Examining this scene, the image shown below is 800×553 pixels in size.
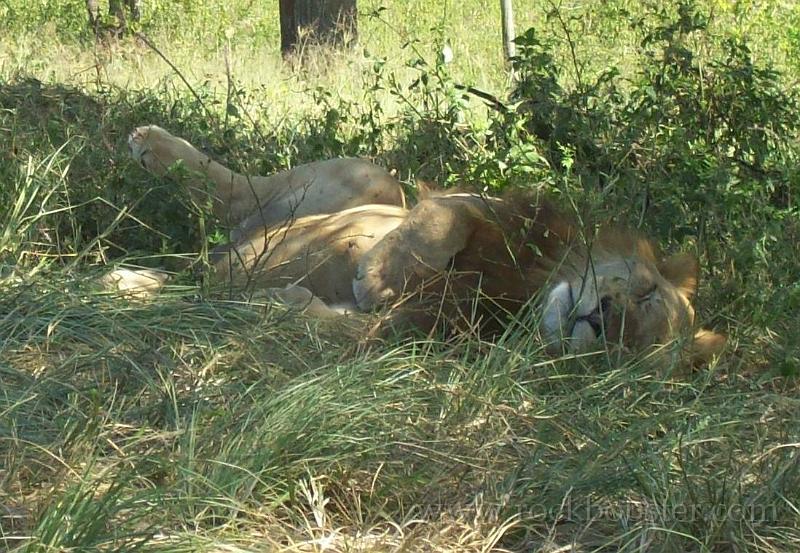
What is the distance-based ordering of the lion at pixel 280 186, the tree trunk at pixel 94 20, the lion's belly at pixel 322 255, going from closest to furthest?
the lion's belly at pixel 322 255
the lion at pixel 280 186
the tree trunk at pixel 94 20

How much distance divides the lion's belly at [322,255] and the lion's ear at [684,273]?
116 centimetres

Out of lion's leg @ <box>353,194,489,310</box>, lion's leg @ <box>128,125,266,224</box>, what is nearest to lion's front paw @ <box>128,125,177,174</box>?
lion's leg @ <box>128,125,266,224</box>

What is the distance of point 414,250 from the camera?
4660 mm

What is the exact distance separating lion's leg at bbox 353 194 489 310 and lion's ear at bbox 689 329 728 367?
946 millimetres

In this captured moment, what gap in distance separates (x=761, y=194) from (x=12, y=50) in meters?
6.75

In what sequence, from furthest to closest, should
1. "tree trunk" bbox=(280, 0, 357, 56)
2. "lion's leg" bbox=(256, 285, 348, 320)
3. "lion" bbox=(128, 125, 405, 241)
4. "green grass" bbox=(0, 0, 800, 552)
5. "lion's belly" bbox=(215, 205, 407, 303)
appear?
"tree trunk" bbox=(280, 0, 357, 56)
"lion" bbox=(128, 125, 405, 241)
"lion's belly" bbox=(215, 205, 407, 303)
"lion's leg" bbox=(256, 285, 348, 320)
"green grass" bbox=(0, 0, 800, 552)

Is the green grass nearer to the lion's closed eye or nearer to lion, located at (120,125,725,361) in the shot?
lion, located at (120,125,725,361)

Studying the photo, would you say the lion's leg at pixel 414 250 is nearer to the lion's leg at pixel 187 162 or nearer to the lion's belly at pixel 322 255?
the lion's belly at pixel 322 255

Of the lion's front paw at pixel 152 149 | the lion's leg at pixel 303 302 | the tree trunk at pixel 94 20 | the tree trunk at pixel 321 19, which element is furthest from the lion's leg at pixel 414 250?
the tree trunk at pixel 321 19

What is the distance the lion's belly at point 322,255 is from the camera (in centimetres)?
498

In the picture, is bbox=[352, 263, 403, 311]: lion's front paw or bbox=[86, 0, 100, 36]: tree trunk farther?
bbox=[86, 0, 100, 36]: tree trunk

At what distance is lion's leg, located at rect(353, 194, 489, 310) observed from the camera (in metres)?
4.63

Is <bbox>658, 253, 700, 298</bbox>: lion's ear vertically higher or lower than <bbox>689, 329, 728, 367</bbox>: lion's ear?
higher

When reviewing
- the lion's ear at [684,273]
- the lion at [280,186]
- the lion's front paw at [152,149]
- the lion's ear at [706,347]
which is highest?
the lion's front paw at [152,149]
